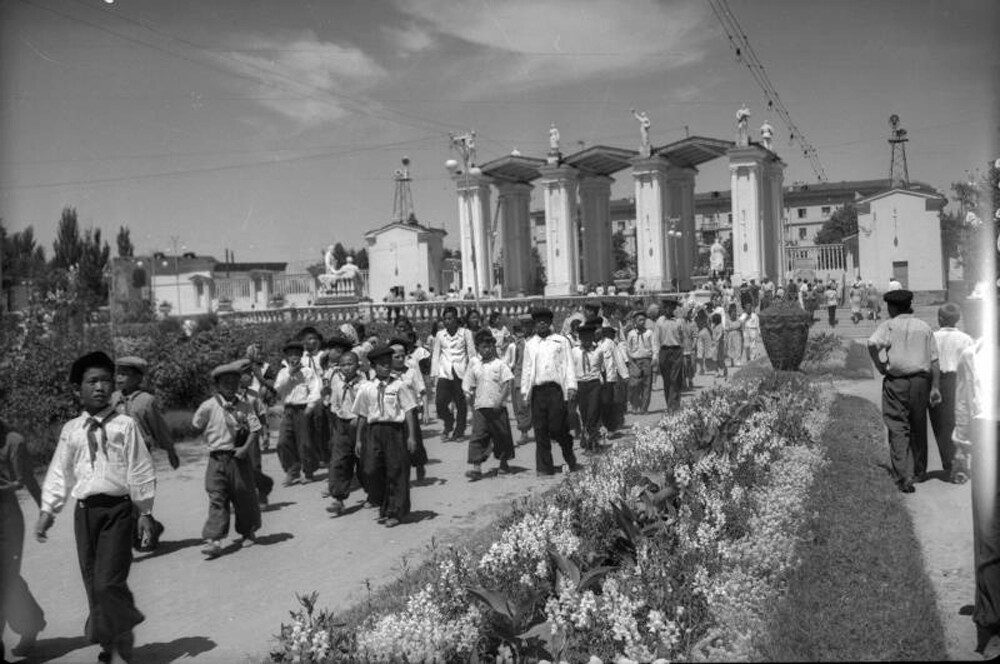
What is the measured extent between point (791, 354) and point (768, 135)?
2725cm

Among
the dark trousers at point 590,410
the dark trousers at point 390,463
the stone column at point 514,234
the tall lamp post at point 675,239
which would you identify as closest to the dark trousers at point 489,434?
the dark trousers at point 590,410

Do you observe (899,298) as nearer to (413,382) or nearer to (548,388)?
(548,388)

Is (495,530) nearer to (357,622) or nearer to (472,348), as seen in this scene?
(357,622)

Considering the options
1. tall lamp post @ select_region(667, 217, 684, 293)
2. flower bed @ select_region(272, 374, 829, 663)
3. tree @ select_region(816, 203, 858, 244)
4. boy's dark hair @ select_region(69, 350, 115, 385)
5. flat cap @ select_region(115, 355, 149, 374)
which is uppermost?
tree @ select_region(816, 203, 858, 244)

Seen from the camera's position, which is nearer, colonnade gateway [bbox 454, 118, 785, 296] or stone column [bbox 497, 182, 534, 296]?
colonnade gateway [bbox 454, 118, 785, 296]

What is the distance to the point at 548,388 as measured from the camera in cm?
998

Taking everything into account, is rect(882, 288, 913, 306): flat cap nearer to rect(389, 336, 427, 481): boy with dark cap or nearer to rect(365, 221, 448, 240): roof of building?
rect(389, 336, 427, 481): boy with dark cap

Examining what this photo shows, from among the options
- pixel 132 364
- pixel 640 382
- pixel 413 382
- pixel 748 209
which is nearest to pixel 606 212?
pixel 748 209

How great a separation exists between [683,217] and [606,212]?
4.53 metres

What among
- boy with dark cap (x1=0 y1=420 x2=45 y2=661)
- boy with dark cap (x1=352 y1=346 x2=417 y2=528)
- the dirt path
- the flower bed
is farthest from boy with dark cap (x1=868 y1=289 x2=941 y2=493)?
boy with dark cap (x1=0 y1=420 x2=45 y2=661)

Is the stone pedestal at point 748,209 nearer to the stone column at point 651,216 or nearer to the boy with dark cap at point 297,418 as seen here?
the stone column at point 651,216

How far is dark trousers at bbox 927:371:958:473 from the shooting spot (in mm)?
8383

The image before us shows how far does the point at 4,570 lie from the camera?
5.44 meters

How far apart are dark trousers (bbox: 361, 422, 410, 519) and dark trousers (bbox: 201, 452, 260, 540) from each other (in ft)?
3.80
